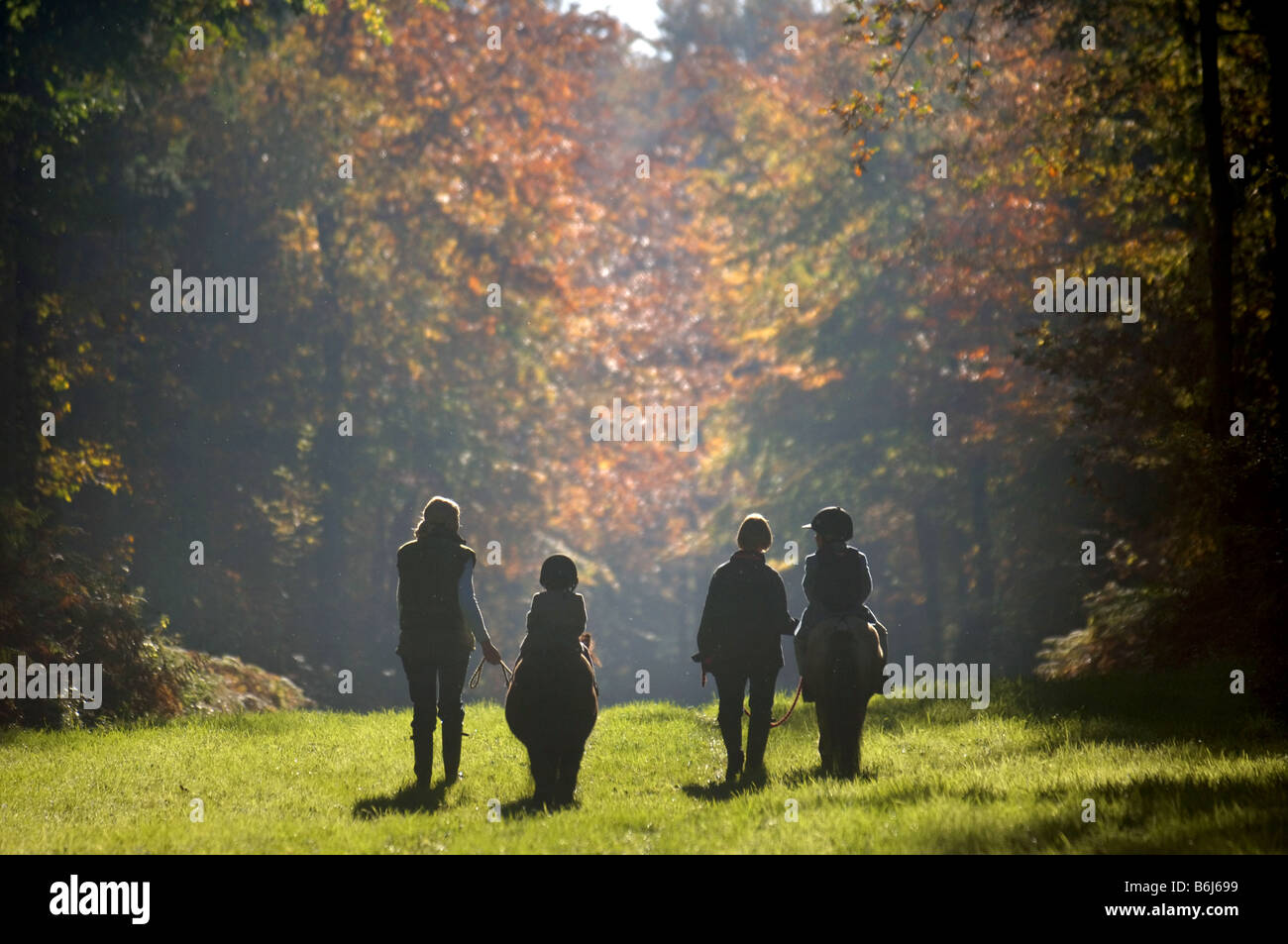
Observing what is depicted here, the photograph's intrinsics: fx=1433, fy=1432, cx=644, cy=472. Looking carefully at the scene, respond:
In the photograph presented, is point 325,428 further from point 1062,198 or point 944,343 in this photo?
point 1062,198

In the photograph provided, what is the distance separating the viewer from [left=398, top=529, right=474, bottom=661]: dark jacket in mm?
11406

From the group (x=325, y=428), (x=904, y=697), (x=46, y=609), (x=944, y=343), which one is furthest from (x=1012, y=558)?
(x=46, y=609)

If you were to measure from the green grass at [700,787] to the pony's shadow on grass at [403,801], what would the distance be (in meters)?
0.04

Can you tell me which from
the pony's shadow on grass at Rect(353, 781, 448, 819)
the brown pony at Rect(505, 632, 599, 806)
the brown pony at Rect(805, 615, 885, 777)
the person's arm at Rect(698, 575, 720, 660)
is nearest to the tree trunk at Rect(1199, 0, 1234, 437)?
the brown pony at Rect(805, 615, 885, 777)

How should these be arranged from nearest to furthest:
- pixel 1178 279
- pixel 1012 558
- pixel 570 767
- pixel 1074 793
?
1. pixel 1074 793
2. pixel 570 767
3. pixel 1178 279
4. pixel 1012 558

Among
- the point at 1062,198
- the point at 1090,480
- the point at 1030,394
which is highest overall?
the point at 1062,198

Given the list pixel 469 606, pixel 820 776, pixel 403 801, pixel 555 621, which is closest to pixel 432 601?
pixel 469 606

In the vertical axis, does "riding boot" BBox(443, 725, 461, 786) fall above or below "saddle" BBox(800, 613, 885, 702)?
below

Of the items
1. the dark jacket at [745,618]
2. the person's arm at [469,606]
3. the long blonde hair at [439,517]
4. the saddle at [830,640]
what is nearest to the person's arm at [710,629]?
the dark jacket at [745,618]

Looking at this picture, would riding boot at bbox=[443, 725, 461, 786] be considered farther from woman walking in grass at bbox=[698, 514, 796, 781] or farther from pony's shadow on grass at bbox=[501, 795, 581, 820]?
woman walking in grass at bbox=[698, 514, 796, 781]

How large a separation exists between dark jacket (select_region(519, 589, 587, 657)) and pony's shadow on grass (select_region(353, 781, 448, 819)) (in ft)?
4.48

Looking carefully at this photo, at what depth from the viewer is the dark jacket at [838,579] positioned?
1152 cm

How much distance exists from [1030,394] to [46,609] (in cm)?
1662

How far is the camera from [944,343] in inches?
1194
